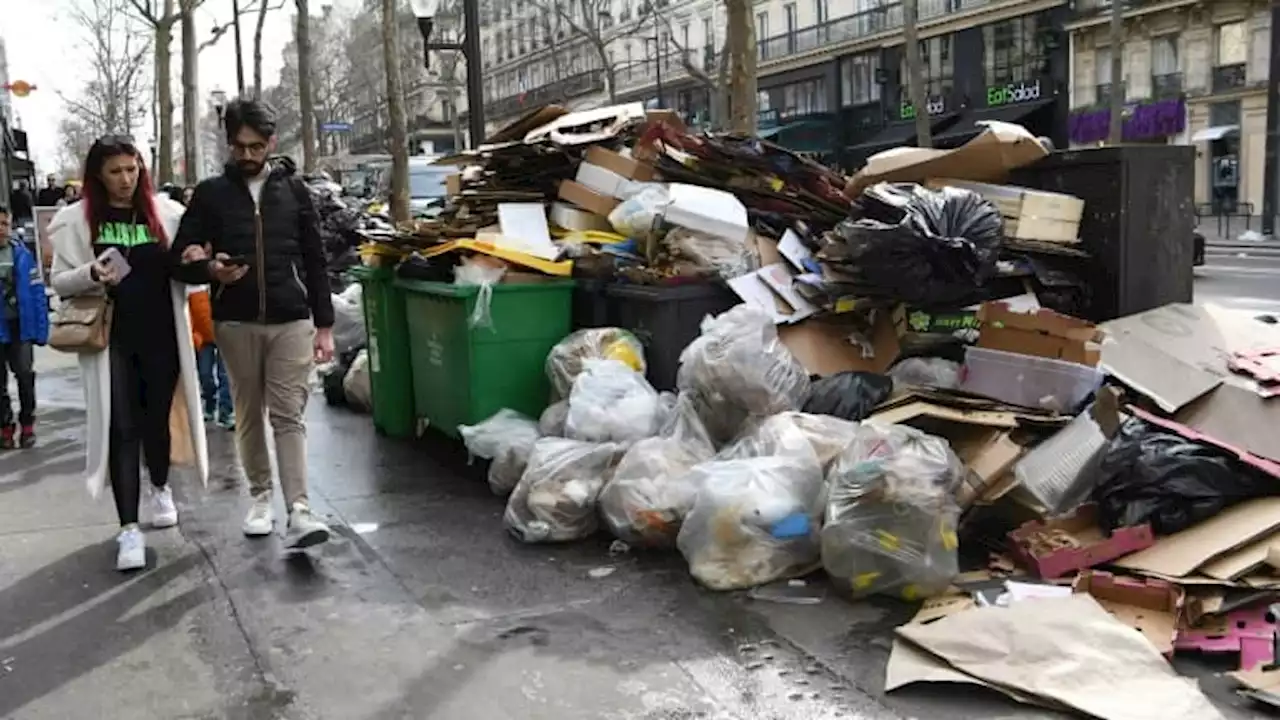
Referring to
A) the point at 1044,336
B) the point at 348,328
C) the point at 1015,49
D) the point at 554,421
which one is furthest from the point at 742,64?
the point at 1015,49

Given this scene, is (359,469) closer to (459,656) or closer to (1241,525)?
(459,656)

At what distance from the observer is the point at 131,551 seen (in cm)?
473

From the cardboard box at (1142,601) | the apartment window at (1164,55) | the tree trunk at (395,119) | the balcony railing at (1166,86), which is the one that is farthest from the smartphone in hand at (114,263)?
the apartment window at (1164,55)

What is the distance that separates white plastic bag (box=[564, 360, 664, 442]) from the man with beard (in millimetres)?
1124

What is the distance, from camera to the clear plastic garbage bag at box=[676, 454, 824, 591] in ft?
14.2

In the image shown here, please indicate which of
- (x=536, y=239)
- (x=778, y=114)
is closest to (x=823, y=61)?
(x=778, y=114)

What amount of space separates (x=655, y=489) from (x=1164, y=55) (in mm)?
35814

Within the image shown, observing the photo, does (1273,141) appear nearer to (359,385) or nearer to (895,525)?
(359,385)

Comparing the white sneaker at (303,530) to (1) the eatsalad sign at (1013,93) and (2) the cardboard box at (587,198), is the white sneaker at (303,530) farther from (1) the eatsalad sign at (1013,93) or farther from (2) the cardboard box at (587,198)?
(1) the eatsalad sign at (1013,93)

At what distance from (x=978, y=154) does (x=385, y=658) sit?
4051 mm

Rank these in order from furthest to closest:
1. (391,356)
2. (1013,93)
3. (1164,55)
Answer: (1013,93), (1164,55), (391,356)

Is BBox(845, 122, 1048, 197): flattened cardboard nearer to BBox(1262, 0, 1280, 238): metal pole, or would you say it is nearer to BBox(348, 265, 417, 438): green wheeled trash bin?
BBox(348, 265, 417, 438): green wheeled trash bin

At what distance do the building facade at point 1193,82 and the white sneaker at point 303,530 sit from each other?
3015 cm

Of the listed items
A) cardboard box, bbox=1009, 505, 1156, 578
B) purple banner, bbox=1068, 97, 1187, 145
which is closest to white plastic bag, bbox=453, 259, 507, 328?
cardboard box, bbox=1009, 505, 1156, 578
